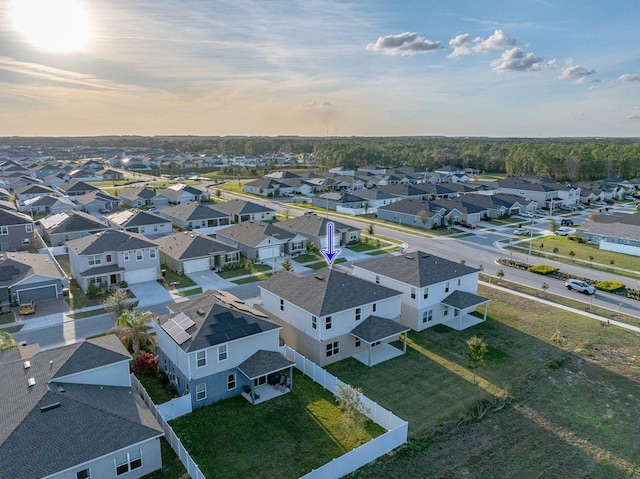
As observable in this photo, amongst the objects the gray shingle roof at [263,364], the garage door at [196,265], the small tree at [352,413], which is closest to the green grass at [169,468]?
the gray shingle roof at [263,364]

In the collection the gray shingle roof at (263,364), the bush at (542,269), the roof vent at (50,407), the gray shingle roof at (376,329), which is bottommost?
the bush at (542,269)

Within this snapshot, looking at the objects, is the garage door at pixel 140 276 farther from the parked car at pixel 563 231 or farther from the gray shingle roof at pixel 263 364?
the parked car at pixel 563 231

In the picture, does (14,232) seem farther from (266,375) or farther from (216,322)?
(266,375)

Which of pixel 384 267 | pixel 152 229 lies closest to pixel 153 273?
pixel 152 229

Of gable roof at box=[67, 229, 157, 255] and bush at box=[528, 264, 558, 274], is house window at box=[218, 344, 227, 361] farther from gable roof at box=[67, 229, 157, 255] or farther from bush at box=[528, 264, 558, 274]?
bush at box=[528, 264, 558, 274]

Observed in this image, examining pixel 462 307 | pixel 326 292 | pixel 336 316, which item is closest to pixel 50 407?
pixel 336 316
